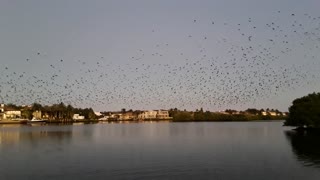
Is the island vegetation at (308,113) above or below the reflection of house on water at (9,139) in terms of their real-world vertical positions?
above

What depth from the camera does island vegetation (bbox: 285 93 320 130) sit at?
338 ft

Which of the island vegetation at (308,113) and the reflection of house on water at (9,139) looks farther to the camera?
the island vegetation at (308,113)

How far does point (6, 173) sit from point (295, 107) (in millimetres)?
93771

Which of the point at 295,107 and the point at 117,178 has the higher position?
the point at 295,107

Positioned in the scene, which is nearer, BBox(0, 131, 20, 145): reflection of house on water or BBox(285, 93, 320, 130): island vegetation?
BBox(0, 131, 20, 145): reflection of house on water

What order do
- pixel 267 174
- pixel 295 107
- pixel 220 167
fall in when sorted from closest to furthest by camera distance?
pixel 267 174 → pixel 220 167 → pixel 295 107

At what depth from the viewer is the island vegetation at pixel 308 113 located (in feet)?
338

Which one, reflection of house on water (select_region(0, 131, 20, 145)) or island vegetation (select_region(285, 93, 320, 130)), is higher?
island vegetation (select_region(285, 93, 320, 130))

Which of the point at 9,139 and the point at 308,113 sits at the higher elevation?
the point at 308,113

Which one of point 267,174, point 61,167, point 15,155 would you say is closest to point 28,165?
point 61,167

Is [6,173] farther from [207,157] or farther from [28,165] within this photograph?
[207,157]

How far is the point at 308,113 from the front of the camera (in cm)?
10469

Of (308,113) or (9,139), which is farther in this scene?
(308,113)

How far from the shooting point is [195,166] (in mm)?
40469
